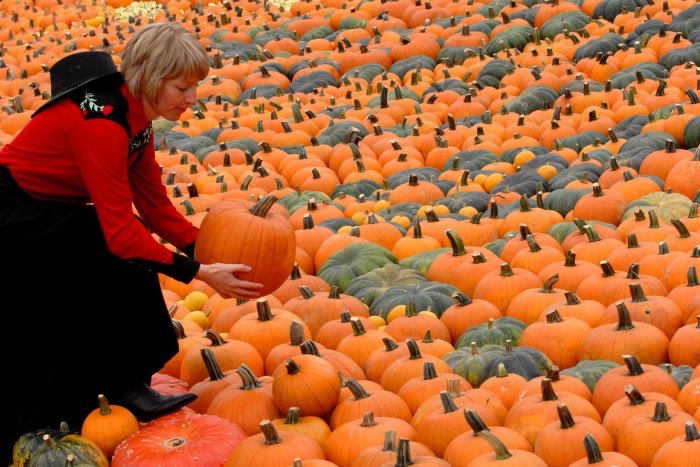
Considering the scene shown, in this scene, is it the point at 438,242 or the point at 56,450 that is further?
the point at 438,242

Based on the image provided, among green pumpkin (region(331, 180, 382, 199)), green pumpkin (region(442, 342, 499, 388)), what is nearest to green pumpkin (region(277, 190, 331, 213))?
green pumpkin (region(331, 180, 382, 199))

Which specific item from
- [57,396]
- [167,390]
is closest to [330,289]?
[167,390]

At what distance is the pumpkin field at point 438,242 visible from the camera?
14.5 feet

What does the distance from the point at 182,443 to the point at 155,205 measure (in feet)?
3.44

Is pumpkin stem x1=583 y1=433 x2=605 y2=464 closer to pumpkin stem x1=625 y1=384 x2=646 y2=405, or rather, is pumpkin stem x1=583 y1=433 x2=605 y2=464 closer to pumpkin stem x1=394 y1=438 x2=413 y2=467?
pumpkin stem x1=625 y1=384 x2=646 y2=405

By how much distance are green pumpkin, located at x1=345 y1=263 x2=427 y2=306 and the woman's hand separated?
77.5 inches

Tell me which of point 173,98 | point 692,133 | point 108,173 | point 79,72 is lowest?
point 692,133

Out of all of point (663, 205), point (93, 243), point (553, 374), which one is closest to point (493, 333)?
point (553, 374)

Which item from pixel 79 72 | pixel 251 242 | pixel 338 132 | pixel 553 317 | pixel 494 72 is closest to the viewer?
pixel 79 72

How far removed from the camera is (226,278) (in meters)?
4.50

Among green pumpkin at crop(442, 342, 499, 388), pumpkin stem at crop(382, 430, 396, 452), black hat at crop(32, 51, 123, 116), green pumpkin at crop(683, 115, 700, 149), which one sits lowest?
green pumpkin at crop(442, 342, 499, 388)

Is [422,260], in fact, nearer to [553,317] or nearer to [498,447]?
[553,317]

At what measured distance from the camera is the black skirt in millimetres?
4445

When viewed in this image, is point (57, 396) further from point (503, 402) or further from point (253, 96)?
point (253, 96)
